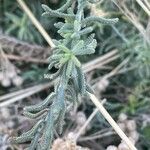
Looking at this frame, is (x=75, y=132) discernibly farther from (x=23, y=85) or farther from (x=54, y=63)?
(x=54, y=63)


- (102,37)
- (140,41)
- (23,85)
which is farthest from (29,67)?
(140,41)

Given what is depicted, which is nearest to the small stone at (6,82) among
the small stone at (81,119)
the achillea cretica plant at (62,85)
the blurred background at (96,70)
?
the blurred background at (96,70)

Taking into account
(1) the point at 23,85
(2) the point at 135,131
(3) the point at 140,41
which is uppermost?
(1) the point at 23,85

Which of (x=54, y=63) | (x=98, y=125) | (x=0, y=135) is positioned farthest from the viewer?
(x=98, y=125)

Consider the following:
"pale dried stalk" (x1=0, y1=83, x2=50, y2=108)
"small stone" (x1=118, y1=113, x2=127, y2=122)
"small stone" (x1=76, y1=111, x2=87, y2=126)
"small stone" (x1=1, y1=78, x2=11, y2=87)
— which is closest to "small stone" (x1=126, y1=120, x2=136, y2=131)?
"small stone" (x1=118, y1=113, x2=127, y2=122)

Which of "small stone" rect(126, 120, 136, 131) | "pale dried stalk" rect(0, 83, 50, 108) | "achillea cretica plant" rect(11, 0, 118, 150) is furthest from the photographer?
"pale dried stalk" rect(0, 83, 50, 108)

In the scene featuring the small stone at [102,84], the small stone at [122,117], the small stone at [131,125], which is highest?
the small stone at [102,84]

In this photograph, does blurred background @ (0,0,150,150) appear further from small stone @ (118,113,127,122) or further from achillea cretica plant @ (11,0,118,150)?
achillea cretica plant @ (11,0,118,150)

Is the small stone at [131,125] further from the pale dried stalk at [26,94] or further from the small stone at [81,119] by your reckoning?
the pale dried stalk at [26,94]
